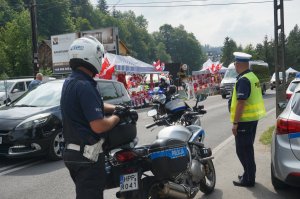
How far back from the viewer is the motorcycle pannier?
388 centimetres

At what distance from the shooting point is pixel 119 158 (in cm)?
362

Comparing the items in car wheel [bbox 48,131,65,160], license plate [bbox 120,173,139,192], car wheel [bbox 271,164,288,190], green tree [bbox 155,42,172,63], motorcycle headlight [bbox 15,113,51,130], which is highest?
green tree [bbox 155,42,172,63]

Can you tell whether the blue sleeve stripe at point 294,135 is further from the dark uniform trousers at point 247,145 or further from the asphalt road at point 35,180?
the asphalt road at point 35,180

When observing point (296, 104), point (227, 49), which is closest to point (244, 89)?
point (296, 104)

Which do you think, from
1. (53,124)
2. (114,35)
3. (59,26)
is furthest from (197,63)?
(53,124)

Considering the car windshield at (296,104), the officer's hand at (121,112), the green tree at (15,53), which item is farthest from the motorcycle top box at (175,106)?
the green tree at (15,53)

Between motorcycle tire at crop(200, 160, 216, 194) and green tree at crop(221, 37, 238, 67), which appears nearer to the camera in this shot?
motorcycle tire at crop(200, 160, 216, 194)

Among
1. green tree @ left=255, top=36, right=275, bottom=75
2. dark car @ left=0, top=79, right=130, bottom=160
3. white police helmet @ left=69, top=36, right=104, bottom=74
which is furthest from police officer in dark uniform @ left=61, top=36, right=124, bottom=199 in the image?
green tree @ left=255, top=36, right=275, bottom=75

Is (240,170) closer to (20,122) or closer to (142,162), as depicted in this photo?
(142,162)

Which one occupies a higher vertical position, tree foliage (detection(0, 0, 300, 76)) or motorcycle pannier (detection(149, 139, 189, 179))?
tree foliage (detection(0, 0, 300, 76))

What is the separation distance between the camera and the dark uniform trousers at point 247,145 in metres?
5.65

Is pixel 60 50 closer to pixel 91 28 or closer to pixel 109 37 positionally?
pixel 109 37

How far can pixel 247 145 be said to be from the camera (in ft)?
18.5

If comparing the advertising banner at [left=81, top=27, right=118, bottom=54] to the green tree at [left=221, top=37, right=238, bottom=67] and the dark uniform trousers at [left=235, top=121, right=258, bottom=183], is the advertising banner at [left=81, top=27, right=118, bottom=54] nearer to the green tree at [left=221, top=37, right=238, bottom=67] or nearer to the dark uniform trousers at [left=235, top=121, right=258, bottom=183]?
the dark uniform trousers at [left=235, top=121, right=258, bottom=183]
